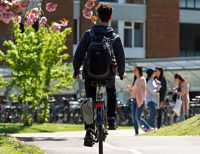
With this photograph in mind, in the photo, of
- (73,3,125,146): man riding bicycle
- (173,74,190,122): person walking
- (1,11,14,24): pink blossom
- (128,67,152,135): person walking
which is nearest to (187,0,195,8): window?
(173,74,190,122): person walking

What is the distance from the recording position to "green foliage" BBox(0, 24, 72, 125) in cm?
2511

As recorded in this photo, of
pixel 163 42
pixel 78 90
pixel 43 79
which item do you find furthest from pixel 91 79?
pixel 163 42

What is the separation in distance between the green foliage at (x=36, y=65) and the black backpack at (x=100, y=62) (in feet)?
53.6

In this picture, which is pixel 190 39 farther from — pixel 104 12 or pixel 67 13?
pixel 104 12

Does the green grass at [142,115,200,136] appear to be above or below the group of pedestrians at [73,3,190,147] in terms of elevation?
below

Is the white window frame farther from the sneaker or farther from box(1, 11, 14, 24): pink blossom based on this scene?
the sneaker

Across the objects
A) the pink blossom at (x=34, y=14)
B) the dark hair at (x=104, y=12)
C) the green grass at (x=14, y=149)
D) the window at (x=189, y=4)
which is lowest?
the green grass at (x=14, y=149)

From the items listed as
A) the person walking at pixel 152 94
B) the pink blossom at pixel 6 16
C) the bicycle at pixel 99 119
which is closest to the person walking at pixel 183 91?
the person walking at pixel 152 94

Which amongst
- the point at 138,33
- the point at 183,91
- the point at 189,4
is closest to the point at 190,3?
the point at 189,4

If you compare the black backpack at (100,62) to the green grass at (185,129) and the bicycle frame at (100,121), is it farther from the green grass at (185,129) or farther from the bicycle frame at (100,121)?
the green grass at (185,129)

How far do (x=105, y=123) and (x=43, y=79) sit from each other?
1729 cm

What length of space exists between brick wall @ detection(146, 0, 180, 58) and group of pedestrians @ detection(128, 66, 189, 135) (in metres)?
26.3

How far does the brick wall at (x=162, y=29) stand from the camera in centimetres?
4831

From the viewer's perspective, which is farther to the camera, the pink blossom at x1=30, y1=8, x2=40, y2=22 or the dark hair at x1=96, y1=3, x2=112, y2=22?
the pink blossom at x1=30, y1=8, x2=40, y2=22
